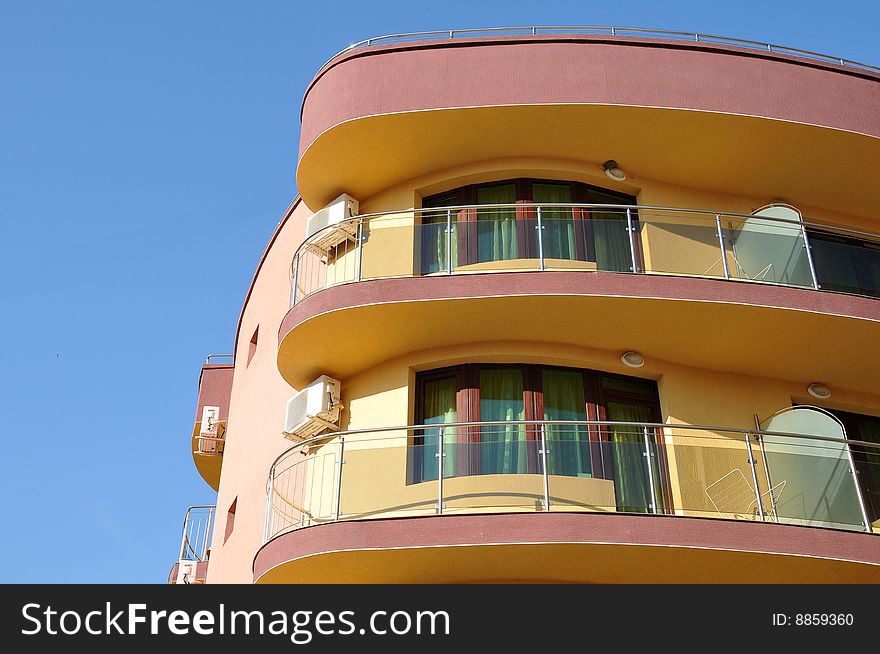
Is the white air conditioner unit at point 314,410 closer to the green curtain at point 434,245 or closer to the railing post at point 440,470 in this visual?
the green curtain at point 434,245

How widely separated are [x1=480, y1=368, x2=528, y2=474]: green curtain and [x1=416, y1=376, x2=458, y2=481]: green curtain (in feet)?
1.20

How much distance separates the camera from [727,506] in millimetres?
11641

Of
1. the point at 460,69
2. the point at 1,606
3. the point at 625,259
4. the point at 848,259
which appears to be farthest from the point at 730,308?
the point at 1,606

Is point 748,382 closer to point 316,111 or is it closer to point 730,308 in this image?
point 730,308

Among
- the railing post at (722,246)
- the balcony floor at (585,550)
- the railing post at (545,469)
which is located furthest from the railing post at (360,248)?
the railing post at (722,246)

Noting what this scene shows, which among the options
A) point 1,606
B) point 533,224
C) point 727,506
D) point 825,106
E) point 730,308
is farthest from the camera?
point 825,106

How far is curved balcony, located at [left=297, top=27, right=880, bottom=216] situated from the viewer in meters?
13.9

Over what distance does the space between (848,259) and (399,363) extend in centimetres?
624

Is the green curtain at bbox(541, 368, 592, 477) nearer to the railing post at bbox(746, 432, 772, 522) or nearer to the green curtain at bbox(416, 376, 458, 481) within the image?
the green curtain at bbox(416, 376, 458, 481)

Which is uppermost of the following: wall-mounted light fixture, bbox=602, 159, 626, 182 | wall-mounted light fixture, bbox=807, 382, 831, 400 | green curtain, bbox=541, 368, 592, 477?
wall-mounted light fixture, bbox=602, 159, 626, 182

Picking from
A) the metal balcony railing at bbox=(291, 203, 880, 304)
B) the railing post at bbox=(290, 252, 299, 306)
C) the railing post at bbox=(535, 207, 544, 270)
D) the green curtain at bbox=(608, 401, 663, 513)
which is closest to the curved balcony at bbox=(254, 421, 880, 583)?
the green curtain at bbox=(608, 401, 663, 513)

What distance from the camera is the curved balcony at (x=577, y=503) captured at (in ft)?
35.3

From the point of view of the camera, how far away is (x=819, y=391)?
44.7 ft

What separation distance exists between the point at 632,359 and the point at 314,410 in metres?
4.25
